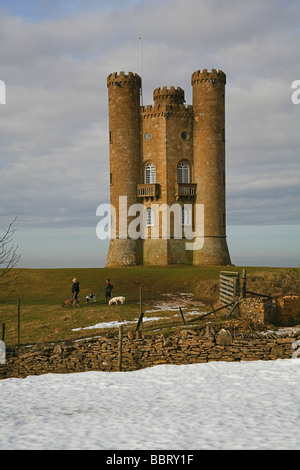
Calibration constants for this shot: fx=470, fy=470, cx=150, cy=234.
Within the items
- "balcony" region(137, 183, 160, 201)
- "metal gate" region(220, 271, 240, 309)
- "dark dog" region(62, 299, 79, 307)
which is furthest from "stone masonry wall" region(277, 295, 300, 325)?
"balcony" region(137, 183, 160, 201)

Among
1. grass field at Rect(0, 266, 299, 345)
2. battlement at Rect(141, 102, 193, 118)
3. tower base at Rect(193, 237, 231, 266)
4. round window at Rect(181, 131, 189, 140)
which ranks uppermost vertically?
battlement at Rect(141, 102, 193, 118)

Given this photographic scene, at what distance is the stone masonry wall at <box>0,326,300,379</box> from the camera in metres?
17.3

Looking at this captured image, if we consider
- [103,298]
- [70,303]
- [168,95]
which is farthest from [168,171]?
[70,303]

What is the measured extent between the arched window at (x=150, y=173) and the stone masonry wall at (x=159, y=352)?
34.5m

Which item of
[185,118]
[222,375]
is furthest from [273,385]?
[185,118]

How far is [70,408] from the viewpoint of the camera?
1278 cm

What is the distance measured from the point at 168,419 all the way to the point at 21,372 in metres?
8.40

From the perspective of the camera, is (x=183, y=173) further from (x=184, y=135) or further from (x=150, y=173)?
(x=184, y=135)

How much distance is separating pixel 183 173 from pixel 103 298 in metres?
22.3

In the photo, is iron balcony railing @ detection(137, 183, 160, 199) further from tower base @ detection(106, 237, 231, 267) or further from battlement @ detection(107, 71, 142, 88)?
battlement @ detection(107, 71, 142, 88)

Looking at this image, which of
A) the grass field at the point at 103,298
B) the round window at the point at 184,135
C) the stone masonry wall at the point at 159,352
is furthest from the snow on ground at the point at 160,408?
the round window at the point at 184,135

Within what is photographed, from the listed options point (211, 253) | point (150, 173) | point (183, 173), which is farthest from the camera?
point (150, 173)

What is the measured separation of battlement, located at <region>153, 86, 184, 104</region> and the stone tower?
11 centimetres

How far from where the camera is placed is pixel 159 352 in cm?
1747
